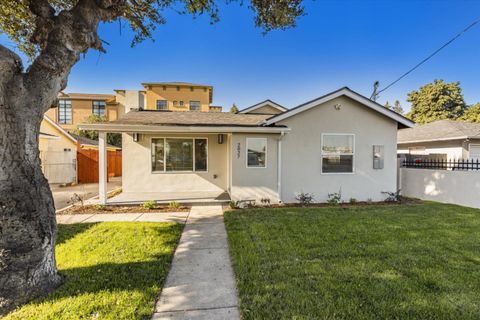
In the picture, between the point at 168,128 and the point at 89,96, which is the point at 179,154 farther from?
the point at 89,96

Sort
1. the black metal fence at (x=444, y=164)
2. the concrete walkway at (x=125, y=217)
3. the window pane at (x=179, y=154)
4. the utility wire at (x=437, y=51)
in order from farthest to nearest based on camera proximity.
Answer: the window pane at (x=179, y=154) < the utility wire at (x=437, y=51) < the black metal fence at (x=444, y=164) < the concrete walkway at (x=125, y=217)

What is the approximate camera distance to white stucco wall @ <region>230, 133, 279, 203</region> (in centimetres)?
888

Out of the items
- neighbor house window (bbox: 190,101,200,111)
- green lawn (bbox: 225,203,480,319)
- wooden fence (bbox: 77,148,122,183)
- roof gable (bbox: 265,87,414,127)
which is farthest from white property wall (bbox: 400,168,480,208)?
neighbor house window (bbox: 190,101,200,111)

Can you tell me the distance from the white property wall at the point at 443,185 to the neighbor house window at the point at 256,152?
6934mm

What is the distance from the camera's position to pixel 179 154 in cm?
1056

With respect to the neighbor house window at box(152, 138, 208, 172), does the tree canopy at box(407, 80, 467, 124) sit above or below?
above

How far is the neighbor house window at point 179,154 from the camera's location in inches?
409

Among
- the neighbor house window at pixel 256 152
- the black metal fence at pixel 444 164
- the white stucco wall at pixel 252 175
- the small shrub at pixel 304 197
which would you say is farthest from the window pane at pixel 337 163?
the black metal fence at pixel 444 164

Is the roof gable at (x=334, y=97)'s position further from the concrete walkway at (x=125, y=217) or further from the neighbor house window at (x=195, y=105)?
the neighbor house window at (x=195, y=105)

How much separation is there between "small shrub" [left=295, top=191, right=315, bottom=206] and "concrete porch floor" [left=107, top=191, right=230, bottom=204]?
9.34 ft

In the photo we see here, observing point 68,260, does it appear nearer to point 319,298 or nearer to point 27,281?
point 27,281

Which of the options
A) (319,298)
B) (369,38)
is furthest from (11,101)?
(369,38)

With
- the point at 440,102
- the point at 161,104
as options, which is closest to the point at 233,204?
the point at 161,104

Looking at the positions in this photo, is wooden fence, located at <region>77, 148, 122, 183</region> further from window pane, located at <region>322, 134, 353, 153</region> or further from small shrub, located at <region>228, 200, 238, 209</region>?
window pane, located at <region>322, 134, 353, 153</region>
